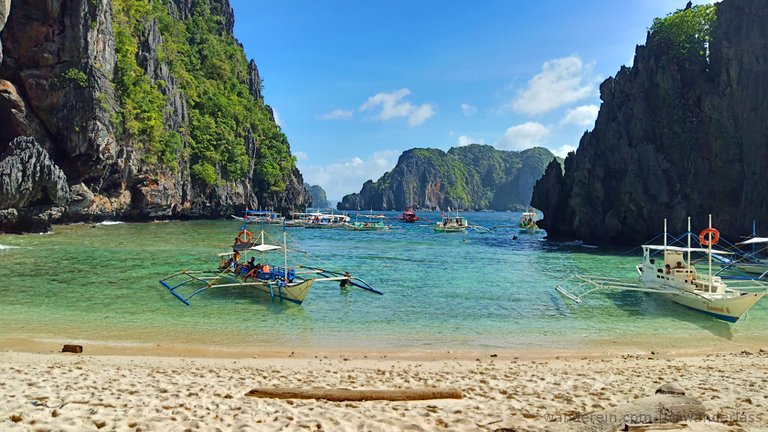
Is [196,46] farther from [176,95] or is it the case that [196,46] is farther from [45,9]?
[45,9]

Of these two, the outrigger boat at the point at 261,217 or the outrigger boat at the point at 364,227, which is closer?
the outrigger boat at the point at 364,227

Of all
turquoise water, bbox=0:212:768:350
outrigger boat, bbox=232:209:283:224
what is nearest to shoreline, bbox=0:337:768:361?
turquoise water, bbox=0:212:768:350

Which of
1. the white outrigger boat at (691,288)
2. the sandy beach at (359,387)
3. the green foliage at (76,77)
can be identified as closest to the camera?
the sandy beach at (359,387)

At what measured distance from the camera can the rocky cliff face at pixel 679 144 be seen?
42594 mm

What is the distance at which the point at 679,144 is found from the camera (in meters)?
51.2

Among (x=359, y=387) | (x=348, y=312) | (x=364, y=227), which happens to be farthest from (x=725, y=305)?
(x=364, y=227)

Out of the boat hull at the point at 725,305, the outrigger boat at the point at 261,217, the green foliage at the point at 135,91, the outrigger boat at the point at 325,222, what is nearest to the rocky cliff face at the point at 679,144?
the boat hull at the point at 725,305

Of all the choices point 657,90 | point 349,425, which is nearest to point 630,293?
point 349,425

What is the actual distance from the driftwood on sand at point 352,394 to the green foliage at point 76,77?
53303 mm

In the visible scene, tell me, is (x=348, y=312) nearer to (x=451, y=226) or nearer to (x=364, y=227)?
(x=364, y=227)

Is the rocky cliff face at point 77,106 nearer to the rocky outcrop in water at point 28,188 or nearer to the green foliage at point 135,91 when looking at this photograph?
the rocky outcrop in water at point 28,188

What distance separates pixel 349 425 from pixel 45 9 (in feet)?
186

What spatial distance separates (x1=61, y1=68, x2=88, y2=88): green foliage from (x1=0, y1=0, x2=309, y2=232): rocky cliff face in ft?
0.29

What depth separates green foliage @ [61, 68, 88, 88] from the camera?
48.0 m
